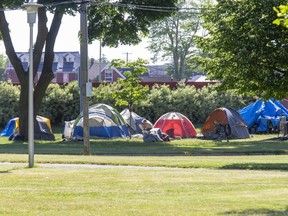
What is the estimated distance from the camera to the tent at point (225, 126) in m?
38.2

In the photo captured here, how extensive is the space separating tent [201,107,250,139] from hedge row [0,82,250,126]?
9064 mm

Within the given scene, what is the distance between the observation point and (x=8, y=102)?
4834 centimetres

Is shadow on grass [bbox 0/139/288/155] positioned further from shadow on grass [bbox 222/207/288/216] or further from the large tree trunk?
shadow on grass [bbox 222/207/288/216]

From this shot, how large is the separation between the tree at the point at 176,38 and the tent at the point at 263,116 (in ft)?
123

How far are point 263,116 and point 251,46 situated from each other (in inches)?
937

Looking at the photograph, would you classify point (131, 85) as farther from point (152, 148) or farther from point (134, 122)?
point (152, 148)

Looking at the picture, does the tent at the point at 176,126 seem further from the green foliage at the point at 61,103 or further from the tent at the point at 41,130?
the green foliage at the point at 61,103

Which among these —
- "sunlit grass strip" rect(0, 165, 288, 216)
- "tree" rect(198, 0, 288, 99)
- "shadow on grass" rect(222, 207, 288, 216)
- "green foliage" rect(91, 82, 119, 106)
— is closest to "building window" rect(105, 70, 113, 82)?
"green foliage" rect(91, 82, 119, 106)

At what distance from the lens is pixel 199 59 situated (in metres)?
23.9

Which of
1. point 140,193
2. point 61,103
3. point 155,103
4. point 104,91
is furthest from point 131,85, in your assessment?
point 140,193

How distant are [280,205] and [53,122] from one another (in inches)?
1605

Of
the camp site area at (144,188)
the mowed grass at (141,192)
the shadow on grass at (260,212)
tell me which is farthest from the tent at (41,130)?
the shadow on grass at (260,212)

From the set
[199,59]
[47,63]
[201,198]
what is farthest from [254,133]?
[201,198]

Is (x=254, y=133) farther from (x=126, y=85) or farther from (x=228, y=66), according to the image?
(x=228, y=66)
